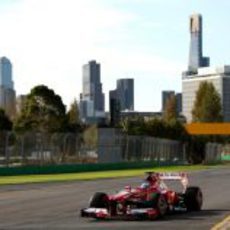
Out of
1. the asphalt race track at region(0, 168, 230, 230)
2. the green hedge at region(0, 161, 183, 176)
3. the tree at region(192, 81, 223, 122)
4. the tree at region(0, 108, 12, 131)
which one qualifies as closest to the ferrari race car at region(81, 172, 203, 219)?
the asphalt race track at region(0, 168, 230, 230)

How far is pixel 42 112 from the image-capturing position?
3652 inches

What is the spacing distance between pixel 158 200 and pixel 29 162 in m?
38.8

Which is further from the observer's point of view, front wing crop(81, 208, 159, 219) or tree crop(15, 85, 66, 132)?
tree crop(15, 85, 66, 132)

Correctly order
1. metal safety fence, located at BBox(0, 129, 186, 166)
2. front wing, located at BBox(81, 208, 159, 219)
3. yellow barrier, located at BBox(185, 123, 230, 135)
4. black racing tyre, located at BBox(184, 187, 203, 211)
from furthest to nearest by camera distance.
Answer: yellow barrier, located at BBox(185, 123, 230, 135) < metal safety fence, located at BBox(0, 129, 186, 166) < black racing tyre, located at BBox(184, 187, 203, 211) < front wing, located at BBox(81, 208, 159, 219)

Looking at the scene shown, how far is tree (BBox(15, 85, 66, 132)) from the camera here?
300 feet

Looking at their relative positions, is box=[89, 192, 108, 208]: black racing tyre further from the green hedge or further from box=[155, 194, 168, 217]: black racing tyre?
the green hedge

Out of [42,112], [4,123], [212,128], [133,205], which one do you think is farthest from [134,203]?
[212,128]

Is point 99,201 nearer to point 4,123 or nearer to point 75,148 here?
point 75,148

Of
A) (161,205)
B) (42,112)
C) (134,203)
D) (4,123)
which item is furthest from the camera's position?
(4,123)

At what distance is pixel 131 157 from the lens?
255 ft

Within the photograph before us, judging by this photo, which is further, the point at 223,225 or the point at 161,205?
the point at 161,205

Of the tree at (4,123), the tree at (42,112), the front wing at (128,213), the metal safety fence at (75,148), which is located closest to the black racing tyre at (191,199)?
the front wing at (128,213)

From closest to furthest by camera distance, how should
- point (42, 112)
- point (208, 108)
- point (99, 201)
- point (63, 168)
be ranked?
point (99, 201)
point (63, 168)
point (42, 112)
point (208, 108)

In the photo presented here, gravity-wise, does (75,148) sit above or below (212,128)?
below
